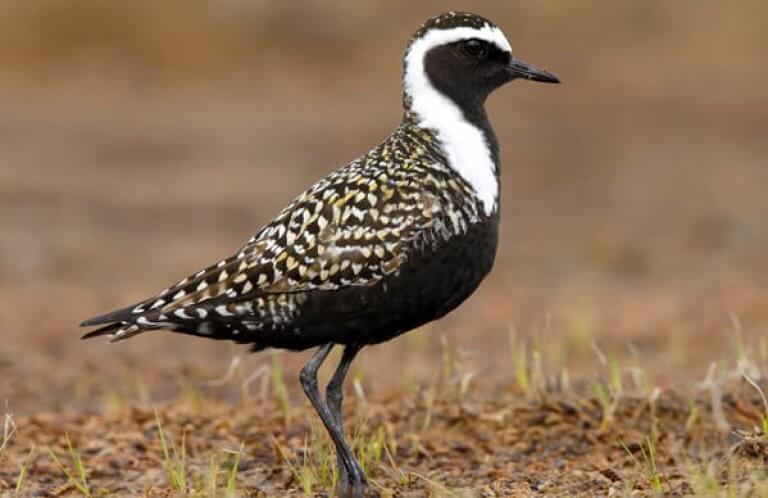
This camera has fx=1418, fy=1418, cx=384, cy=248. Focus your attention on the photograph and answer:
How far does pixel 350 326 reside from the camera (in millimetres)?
5930

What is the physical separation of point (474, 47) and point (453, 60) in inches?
4.8

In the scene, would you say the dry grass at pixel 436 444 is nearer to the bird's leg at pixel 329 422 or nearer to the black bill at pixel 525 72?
the bird's leg at pixel 329 422

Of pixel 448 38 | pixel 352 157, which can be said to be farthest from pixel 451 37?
pixel 352 157

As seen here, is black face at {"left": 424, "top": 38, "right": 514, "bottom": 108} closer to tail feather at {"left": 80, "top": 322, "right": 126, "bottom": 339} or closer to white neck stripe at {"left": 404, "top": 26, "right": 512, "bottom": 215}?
white neck stripe at {"left": 404, "top": 26, "right": 512, "bottom": 215}

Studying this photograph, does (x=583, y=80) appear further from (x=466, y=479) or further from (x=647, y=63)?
(x=466, y=479)

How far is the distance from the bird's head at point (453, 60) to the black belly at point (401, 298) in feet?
2.68

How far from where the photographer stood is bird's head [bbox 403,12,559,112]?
6539 mm

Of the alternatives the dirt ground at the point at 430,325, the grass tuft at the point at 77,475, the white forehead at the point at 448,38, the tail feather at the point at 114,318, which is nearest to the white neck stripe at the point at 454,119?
the white forehead at the point at 448,38

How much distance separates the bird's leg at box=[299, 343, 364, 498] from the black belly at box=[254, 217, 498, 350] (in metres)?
0.19

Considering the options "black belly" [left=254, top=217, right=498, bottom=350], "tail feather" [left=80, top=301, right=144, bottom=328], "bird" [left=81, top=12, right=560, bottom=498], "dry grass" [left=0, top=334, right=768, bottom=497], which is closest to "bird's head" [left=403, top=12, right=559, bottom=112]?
"bird" [left=81, top=12, right=560, bottom=498]

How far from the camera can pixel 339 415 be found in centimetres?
636

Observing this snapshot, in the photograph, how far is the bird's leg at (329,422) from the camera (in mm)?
6059

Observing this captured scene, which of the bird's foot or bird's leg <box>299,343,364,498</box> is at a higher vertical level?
bird's leg <box>299,343,364,498</box>

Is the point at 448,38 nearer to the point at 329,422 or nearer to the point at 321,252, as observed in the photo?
the point at 321,252
